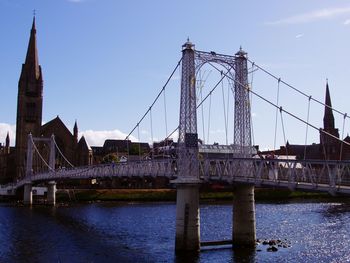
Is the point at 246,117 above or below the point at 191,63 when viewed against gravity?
below

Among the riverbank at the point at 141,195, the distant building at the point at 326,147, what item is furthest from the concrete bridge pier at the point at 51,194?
the distant building at the point at 326,147

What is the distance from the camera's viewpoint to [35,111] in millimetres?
158500

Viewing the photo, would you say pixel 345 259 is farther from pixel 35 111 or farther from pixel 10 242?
pixel 35 111

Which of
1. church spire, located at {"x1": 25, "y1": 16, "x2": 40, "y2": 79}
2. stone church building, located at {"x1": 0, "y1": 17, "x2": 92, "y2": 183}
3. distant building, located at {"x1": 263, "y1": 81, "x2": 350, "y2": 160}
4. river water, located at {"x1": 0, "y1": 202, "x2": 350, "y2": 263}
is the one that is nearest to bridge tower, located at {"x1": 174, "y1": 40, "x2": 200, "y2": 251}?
river water, located at {"x1": 0, "y1": 202, "x2": 350, "y2": 263}

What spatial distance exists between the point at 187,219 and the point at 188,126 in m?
8.44

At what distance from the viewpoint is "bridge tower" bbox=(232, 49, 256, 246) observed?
47.4 m

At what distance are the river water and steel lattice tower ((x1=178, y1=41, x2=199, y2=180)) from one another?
780 centimetres

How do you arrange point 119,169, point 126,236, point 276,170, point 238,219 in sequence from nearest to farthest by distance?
1. point 276,170
2. point 238,219
3. point 126,236
4. point 119,169

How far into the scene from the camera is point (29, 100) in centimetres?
15900

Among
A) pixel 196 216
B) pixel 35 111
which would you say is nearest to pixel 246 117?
pixel 196 216

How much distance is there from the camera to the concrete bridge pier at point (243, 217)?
4734 centimetres

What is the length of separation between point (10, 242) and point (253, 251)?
26.5 meters

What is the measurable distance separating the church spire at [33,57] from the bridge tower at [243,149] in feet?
404

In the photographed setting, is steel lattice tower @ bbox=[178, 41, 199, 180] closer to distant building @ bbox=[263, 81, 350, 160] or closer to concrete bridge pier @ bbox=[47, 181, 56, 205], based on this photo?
concrete bridge pier @ bbox=[47, 181, 56, 205]
